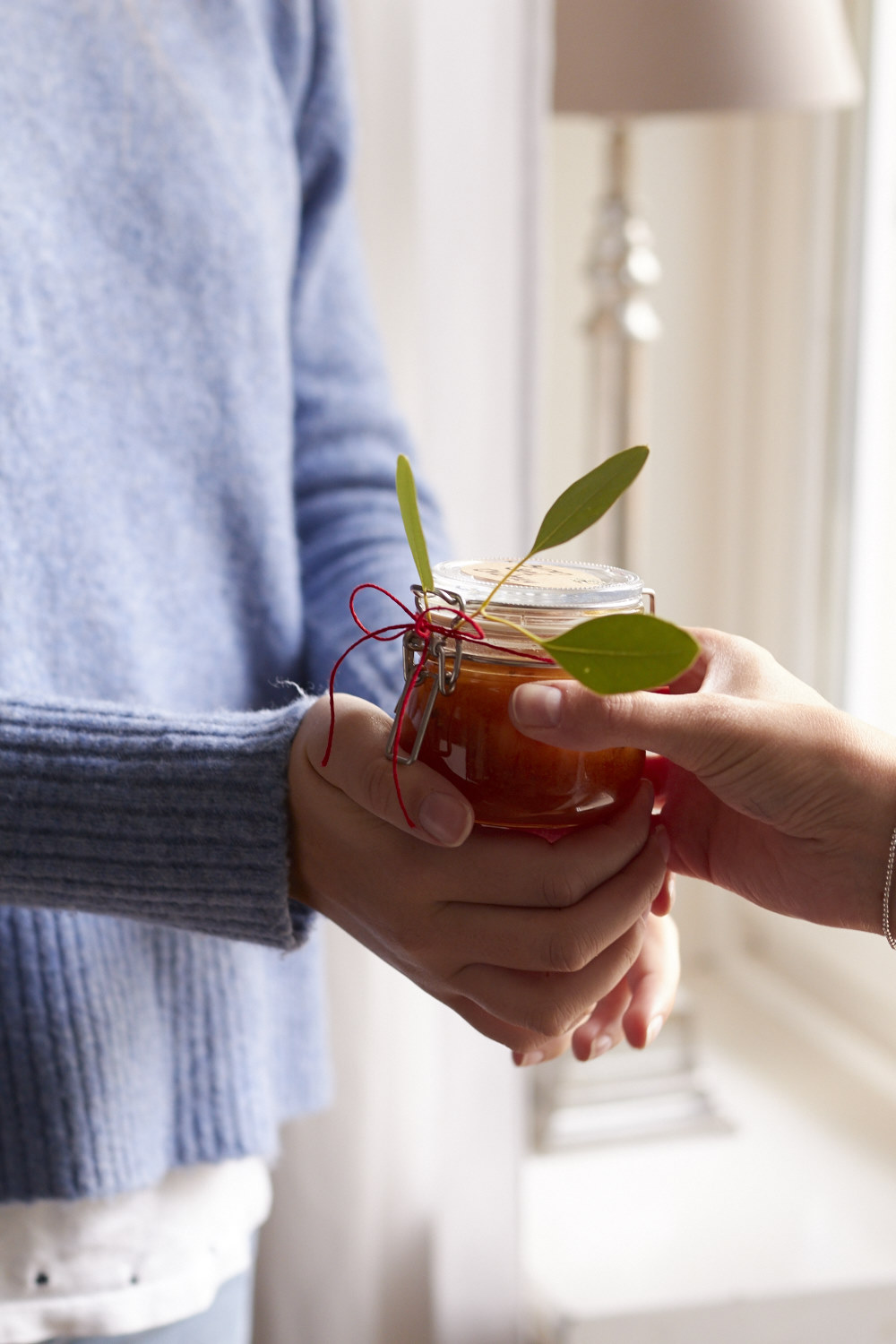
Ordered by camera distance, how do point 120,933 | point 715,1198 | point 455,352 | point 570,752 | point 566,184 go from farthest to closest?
point 566,184
point 715,1198
point 455,352
point 120,933
point 570,752

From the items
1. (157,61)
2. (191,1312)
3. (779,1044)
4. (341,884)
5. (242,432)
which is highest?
(157,61)

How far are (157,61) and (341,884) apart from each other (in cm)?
61

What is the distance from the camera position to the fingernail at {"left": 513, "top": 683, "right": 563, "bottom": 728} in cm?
53

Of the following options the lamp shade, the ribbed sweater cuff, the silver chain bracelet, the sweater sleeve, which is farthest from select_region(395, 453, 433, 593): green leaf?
the lamp shade

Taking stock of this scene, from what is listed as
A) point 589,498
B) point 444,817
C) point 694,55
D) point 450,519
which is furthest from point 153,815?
point 694,55

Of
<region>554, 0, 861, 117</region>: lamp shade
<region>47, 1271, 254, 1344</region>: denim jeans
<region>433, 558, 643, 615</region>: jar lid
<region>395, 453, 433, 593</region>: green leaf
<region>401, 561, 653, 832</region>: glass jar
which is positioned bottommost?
<region>47, 1271, 254, 1344</region>: denim jeans

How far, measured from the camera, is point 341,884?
63cm

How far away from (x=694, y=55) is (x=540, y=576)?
3.12 ft

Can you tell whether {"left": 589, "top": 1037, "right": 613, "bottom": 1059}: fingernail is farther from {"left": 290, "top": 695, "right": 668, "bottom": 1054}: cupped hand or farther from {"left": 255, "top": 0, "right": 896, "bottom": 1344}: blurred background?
{"left": 255, "top": 0, "right": 896, "bottom": 1344}: blurred background

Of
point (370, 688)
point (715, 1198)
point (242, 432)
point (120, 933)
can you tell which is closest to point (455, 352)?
point (242, 432)

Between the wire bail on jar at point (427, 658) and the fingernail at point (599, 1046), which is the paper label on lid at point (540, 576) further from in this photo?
the fingernail at point (599, 1046)

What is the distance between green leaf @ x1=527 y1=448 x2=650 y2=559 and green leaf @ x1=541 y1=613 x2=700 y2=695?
0.06 metres

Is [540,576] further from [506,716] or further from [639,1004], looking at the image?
[639,1004]

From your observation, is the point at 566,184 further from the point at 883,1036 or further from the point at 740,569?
the point at 883,1036
